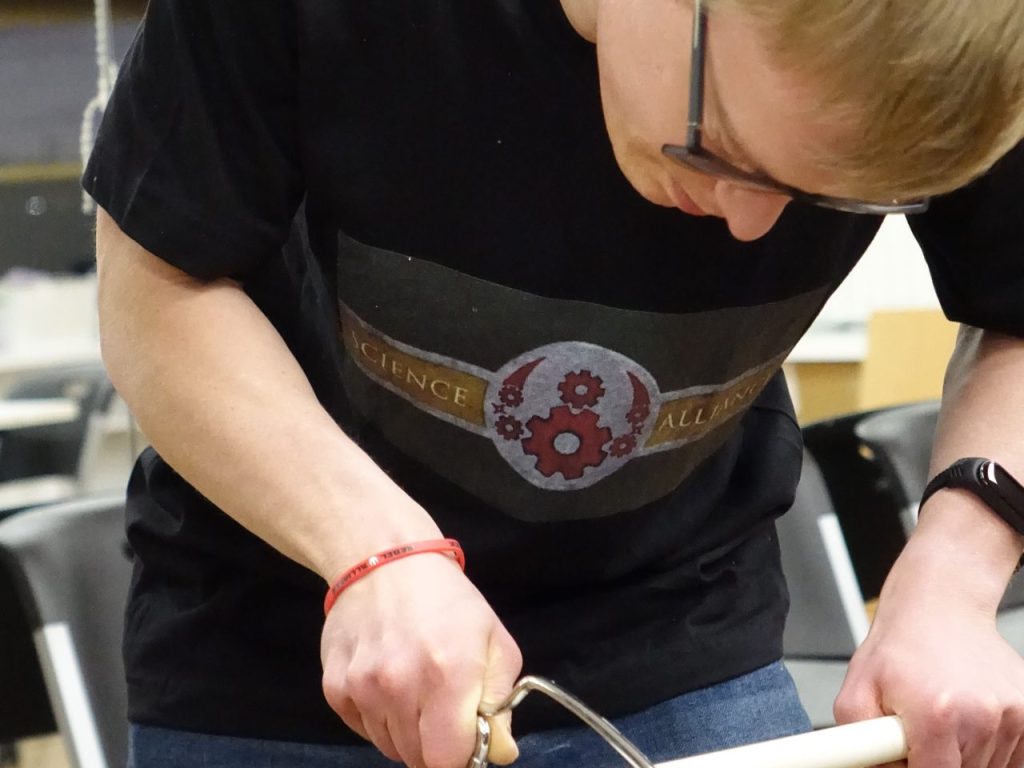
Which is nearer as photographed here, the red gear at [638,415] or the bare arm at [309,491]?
the bare arm at [309,491]

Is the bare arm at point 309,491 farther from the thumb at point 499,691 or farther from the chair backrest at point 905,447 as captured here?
the chair backrest at point 905,447

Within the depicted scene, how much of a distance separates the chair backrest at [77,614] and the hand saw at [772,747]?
0.68m

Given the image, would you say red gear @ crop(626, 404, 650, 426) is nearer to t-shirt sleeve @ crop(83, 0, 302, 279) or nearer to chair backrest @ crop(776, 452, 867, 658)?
t-shirt sleeve @ crop(83, 0, 302, 279)

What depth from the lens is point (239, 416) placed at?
2.20 feet

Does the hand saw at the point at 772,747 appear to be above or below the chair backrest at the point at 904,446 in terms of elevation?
above

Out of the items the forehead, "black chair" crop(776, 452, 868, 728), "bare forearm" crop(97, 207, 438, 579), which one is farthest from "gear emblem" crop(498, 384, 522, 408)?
"black chair" crop(776, 452, 868, 728)

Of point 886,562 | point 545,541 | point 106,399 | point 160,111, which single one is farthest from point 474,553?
point 106,399

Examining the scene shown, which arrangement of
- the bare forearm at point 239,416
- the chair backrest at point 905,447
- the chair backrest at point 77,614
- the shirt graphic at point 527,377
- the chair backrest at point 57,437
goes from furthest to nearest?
the chair backrest at point 57,437, the chair backrest at point 905,447, the chair backrest at point 77,614, the shirt graphic at point 527,377, the bare forearm at point 239,416

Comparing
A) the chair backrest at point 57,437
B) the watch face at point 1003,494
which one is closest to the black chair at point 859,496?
the watch face at point 1003,494

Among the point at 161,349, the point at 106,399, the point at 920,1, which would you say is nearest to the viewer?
the point at 920,1

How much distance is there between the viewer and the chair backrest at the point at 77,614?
117 cm

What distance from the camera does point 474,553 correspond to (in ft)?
2.66

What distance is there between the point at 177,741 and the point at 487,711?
0.31 m

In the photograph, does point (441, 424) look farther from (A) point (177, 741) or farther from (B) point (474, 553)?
(A) point (177, 741)
